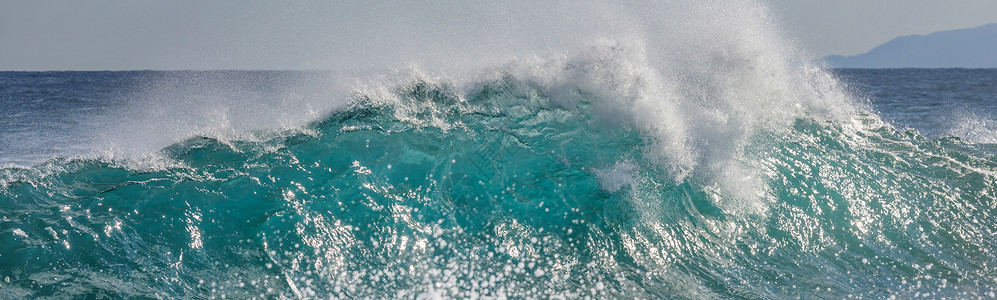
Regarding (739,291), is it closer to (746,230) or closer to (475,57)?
(746,230)

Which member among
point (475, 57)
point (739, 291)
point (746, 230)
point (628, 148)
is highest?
point (475, 57)

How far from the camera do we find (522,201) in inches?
215

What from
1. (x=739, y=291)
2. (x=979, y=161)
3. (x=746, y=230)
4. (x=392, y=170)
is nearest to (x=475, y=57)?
(x=392, y=170)

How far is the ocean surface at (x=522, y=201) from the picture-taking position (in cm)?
459

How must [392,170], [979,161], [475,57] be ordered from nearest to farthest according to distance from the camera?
[392,170], [979,161], [475,57]

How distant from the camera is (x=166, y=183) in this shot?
17.5 ft

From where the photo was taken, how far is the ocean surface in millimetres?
4586

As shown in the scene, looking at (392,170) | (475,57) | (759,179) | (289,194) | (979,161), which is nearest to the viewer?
(289,194)

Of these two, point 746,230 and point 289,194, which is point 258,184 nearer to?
point 289,194

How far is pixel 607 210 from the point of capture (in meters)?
5.32

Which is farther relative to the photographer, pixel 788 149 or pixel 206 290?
pixel 788 149

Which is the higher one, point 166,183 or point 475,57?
point 475,57

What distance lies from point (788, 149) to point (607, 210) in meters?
2.57

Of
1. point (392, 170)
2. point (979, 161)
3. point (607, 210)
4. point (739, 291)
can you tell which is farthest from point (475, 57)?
point (979, 161)
